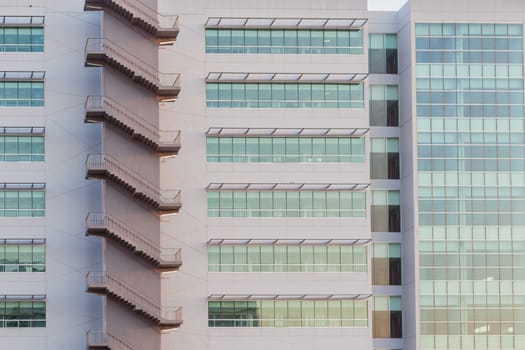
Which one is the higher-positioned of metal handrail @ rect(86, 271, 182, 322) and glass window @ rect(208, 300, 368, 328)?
metal handrail @ rect(86, 271, 182, 322)

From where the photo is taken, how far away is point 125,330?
235 feet

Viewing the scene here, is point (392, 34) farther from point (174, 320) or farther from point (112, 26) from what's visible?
point (174, 320)

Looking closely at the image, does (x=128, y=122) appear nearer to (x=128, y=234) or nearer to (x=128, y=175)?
(x=128, y=175)

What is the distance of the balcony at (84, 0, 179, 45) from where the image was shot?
72750 millimetres

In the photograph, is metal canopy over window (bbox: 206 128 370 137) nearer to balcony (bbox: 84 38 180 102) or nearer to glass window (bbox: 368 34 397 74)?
balcony (bbox: 84 38 180 102)

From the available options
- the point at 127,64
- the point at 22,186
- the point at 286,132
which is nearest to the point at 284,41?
the point at 286,132

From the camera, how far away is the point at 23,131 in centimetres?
7425

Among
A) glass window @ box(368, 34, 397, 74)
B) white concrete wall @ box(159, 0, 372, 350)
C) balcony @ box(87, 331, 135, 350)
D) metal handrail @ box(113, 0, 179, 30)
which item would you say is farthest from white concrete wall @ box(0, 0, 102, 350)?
glass window @ box(368, 34, 397, 74)

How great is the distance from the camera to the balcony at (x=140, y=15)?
72750mm

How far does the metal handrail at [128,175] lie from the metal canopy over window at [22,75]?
5.82 metres

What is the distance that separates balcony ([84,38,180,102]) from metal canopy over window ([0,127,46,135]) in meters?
4.85

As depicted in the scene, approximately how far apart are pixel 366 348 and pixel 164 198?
15188 millimetres

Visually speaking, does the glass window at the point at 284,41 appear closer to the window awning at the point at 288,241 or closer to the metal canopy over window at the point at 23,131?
the metal canopy over window at the point at 23,131

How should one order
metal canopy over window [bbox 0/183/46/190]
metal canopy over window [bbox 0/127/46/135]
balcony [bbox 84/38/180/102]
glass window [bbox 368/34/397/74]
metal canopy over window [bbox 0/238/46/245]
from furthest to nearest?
glass window [bbox 368/34/397/74], metal canopy over window [bbox 0/127/46/135], metal canopy over window [bbox 0/183/46/190], metal canopy over window [bbox 0/238/46/245], balcony [bbox 84/38/180/102]
